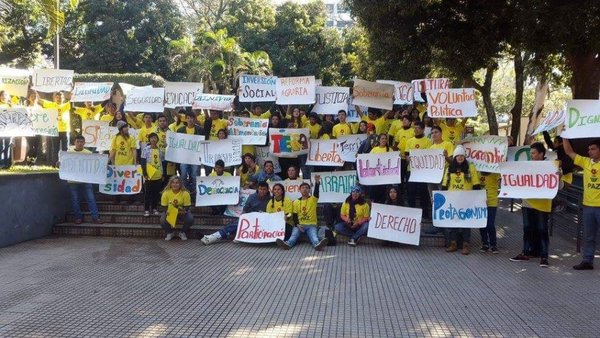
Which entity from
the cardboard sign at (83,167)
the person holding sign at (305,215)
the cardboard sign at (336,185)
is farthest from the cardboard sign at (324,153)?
the cardboard sign at (83,167)

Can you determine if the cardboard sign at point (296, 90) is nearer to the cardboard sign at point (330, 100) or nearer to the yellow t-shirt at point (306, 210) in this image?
the cardboard sign at point (330, 100)

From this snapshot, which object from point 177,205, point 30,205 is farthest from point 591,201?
point 30,205

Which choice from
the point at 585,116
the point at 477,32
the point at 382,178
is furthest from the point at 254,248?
the point at 477,32

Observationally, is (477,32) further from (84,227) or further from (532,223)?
(84,227)

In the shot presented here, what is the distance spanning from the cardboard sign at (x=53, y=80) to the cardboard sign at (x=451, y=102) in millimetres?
8184

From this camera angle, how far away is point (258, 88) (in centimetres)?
1259

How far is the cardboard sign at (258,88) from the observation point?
12.5 m

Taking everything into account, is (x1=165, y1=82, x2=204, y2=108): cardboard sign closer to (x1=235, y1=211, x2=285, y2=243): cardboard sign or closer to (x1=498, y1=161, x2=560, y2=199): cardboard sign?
(x1=235, y1=211, x2=285, y2=243): cardboard sign

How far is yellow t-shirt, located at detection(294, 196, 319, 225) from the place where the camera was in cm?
985

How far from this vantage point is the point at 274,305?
20.4ft

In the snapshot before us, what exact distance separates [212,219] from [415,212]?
3.92 m

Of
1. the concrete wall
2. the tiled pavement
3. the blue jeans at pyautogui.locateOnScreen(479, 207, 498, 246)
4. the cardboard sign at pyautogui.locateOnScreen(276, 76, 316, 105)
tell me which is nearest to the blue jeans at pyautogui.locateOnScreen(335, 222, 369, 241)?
the tiled pavement

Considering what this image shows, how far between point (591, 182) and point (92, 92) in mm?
10428

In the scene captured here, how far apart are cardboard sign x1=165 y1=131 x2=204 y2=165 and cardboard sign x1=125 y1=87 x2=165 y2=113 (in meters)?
1.41
